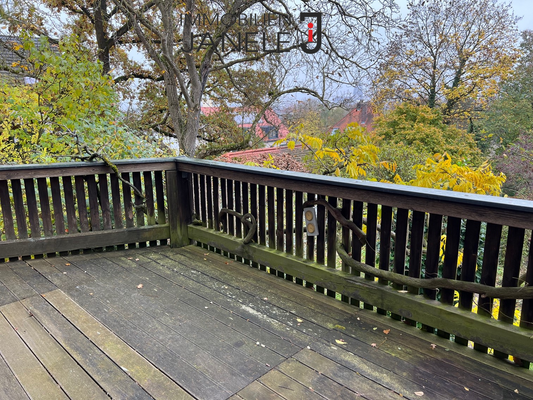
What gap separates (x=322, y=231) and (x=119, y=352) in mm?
1372

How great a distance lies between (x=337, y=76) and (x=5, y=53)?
8.40 m

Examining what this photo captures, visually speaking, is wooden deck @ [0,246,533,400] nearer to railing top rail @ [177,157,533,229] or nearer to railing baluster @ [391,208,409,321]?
railing baluster @ [391,208,409,321]

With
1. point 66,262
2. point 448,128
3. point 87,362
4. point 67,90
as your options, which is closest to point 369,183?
point 87,362

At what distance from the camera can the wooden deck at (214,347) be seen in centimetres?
161

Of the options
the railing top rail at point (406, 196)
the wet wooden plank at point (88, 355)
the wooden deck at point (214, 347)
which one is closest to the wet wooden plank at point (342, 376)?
the wooden deck at point (214, 347)

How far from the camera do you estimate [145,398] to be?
1560 mm

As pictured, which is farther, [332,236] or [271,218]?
[271,218]

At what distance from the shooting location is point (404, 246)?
208 centimetres

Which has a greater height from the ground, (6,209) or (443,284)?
(6,209)

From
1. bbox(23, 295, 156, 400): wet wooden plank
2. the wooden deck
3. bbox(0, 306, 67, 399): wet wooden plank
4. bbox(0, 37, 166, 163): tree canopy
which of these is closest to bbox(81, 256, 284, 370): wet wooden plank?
the wooden deck

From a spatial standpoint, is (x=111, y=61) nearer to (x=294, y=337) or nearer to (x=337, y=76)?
(x=337, y=76)
